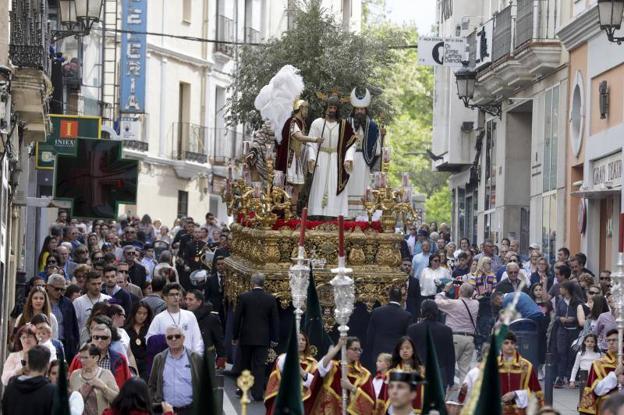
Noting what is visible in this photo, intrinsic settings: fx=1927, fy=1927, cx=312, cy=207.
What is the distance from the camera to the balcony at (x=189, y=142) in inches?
1986

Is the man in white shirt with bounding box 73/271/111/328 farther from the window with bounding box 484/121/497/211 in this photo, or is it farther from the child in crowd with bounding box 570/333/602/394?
the window with bounding box 484/121/497/211

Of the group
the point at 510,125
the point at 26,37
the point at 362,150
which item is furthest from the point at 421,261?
the point at 510,125

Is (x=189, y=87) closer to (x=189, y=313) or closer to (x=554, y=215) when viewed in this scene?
(x=554, y=215)

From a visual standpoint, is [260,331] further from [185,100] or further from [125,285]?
[185,100]

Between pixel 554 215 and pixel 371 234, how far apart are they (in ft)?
38.3

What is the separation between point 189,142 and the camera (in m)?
50.9

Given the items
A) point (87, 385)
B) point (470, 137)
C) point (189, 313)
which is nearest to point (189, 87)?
point (470, 137)

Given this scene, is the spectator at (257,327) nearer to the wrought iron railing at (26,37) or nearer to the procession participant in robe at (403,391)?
the wrought iron railing at (26,37)

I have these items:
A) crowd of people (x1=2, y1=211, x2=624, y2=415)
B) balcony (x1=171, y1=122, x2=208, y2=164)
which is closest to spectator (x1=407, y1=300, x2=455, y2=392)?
crowd of people (x1=2, y1=211, x2=624, y2=415)

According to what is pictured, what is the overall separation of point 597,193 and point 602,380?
1330 centimetres

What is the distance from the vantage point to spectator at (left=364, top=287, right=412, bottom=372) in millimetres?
19891

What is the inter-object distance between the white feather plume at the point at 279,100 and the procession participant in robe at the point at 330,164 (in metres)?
0.46

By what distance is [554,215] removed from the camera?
3316cm

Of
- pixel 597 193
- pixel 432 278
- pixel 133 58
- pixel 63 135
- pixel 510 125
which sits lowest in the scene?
pixel 432 278
